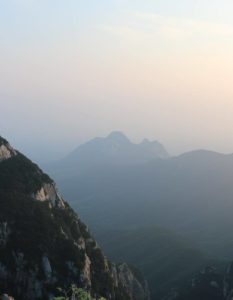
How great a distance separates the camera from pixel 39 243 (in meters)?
122

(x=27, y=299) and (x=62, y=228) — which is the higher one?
(x=62, y=228)

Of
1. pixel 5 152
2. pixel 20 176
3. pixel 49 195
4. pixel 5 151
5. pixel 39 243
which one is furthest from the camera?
pixel 5 151

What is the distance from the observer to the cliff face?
112938 millimetres

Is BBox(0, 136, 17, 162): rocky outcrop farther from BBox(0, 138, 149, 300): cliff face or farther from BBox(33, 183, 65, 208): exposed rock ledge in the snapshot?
BBox(33, 183, 65, 208): exposed rock ledge

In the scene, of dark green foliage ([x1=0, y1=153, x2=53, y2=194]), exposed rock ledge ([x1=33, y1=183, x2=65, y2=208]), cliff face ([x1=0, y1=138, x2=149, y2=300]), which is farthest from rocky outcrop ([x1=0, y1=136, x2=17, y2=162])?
exposed rock ledge ([x1=33, y1=183, x2=65, y2=208])

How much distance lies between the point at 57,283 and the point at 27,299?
7785mm

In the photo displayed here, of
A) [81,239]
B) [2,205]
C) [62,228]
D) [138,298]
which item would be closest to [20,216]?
[2,205]

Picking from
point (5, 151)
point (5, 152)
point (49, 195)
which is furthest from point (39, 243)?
point (5, 151)

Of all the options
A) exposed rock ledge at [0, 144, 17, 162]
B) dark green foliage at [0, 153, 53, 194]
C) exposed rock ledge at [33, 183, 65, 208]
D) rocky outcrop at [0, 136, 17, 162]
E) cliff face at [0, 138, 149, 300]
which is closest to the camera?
cliff face at [0, 138, 149, 300]

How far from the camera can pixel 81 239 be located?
470 feet

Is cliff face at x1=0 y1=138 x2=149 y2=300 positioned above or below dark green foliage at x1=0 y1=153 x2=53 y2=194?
below

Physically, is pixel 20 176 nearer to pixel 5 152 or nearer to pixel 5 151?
pixel 5 152

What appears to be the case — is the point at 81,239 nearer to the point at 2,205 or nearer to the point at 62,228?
the point at 62,228

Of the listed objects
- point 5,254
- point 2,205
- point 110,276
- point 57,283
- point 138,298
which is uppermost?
point 2,205
